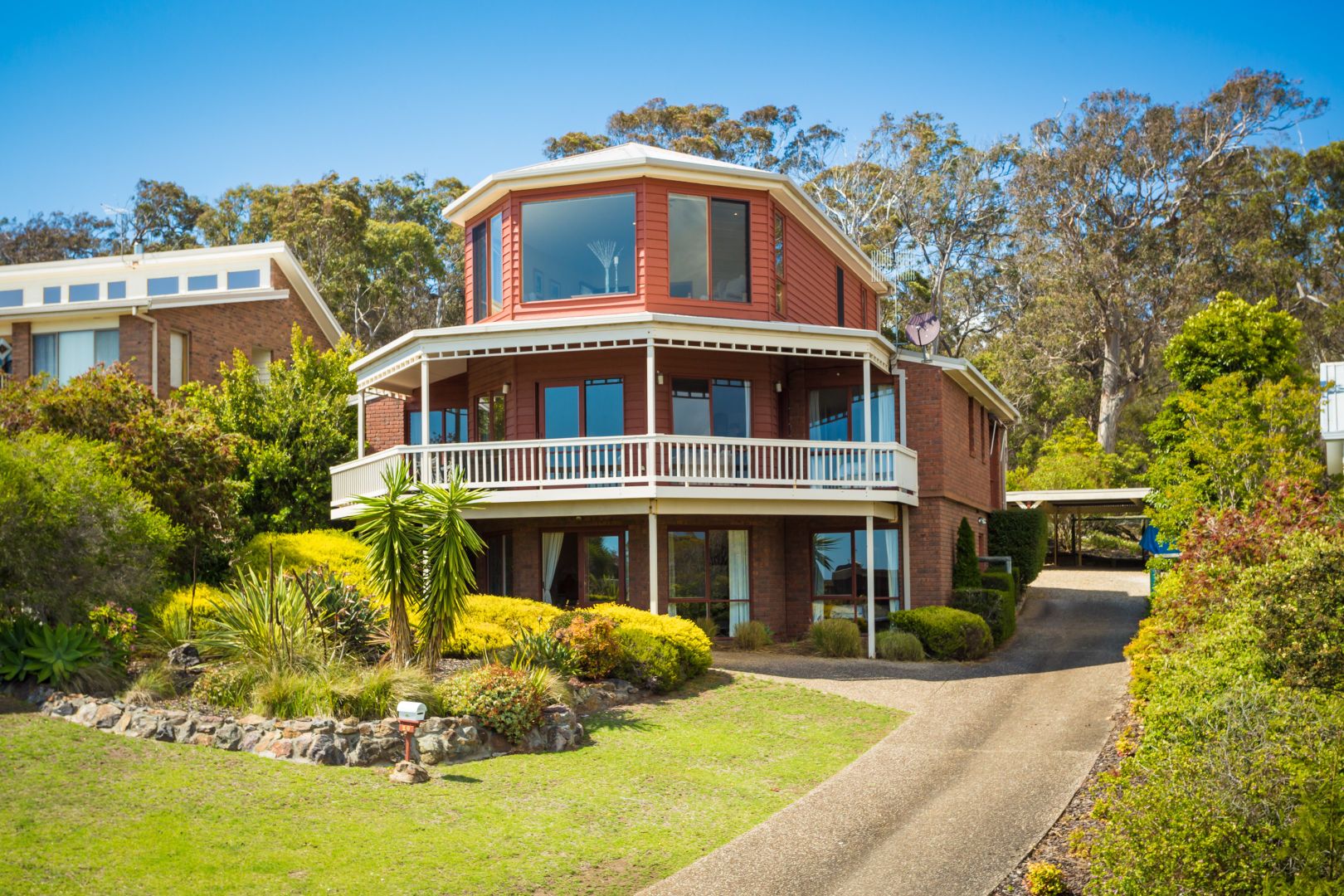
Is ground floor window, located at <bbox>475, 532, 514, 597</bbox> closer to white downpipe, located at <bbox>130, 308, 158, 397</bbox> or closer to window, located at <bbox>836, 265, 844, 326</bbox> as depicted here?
window, located at <bbox>836, 265, 844, 326</bbox>

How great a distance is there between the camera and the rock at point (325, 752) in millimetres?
12005

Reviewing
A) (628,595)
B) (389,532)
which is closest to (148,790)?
(389,532)

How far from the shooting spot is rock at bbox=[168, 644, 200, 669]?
14891mm

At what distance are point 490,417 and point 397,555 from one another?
9396 millimetres

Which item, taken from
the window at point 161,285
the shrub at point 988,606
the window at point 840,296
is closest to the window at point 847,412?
the shrub at point 988,606

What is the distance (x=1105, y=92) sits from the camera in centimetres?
5062

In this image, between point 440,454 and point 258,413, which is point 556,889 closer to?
point 440,454

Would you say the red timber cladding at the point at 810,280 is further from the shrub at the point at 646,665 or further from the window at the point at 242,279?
the window at the point at 242,279

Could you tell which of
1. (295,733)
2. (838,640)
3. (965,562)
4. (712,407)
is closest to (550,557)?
(712,407)

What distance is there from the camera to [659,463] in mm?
20984

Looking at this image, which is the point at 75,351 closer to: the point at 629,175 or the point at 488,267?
the point at 488,267

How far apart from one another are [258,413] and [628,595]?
31.0 ft

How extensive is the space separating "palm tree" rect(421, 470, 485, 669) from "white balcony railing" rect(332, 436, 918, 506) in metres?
4.87

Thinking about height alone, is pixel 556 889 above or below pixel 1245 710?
below
